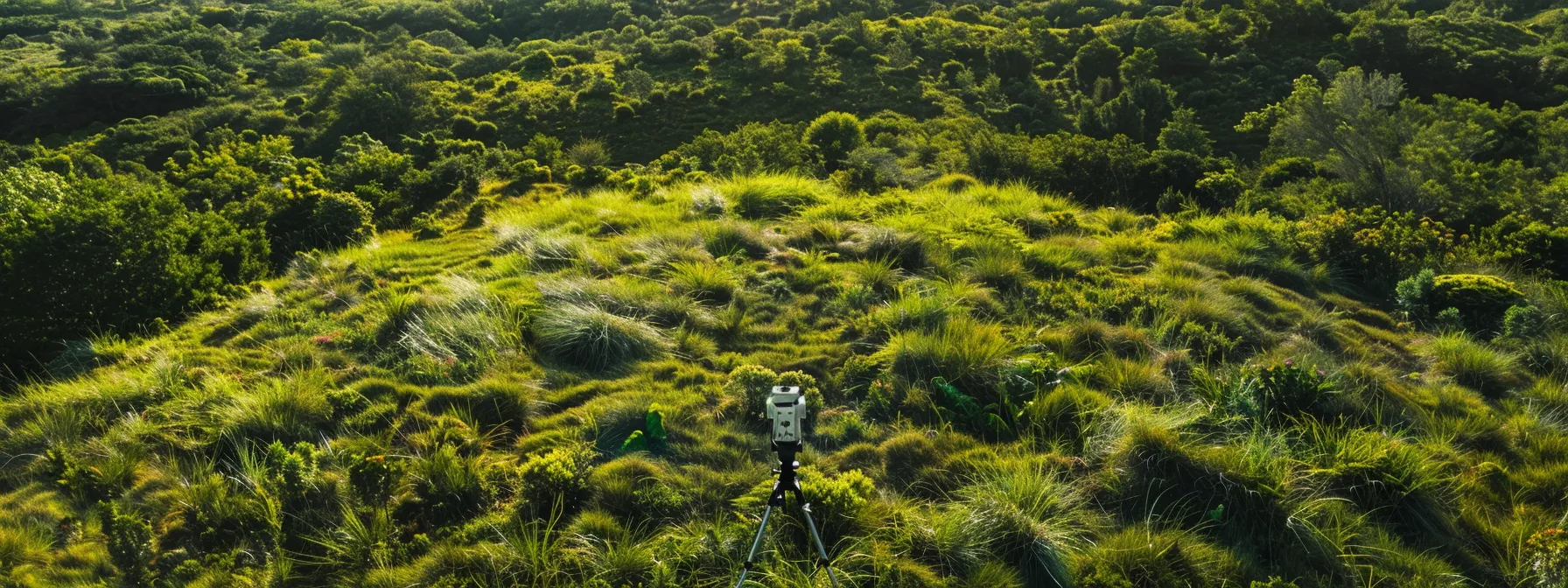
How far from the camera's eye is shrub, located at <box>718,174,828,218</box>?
11.2 meters

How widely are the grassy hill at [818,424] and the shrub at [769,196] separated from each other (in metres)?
1.32

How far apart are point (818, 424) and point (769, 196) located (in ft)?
17.3

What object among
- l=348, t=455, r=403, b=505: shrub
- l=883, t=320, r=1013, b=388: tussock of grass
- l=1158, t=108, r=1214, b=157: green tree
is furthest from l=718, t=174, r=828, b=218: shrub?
l=1158, t=108, r=1214, b=157: green tree

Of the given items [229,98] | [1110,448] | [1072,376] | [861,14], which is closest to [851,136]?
[1072,376]

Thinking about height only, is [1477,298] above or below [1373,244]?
below

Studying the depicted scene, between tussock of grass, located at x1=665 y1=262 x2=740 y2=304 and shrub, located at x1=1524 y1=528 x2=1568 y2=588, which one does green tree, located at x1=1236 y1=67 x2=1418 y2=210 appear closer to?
shrub, located at x1=1524 y1=528 x2=1568 y2=588

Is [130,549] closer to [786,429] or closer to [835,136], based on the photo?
[786,429]

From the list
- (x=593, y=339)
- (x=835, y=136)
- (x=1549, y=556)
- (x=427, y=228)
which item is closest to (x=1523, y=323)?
(x=1549, y=556)

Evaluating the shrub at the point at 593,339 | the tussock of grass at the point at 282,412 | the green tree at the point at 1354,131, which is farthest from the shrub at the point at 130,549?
the green tree at the point at 1354,131

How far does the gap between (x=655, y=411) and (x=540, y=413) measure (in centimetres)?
93

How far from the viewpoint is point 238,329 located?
829cm

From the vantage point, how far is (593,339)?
753 centimetres

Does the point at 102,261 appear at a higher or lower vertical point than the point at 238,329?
higher

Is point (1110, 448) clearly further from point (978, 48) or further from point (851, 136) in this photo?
point (978, 48)
